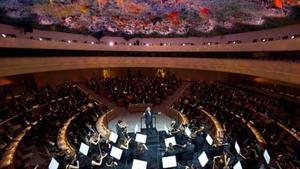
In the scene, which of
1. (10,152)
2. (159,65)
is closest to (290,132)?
(10,152)

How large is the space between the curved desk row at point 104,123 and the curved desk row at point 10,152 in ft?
12.4

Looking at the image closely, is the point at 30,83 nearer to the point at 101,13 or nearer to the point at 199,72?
the point at 101,13

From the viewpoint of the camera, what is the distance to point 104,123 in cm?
1894

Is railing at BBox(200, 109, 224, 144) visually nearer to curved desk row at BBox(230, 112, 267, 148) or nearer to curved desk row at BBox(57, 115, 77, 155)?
curved desk row at BBox(230, 112, 267, 148)

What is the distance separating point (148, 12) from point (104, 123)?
24.8 ft

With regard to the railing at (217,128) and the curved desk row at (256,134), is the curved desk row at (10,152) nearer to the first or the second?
the railing at (217,128)

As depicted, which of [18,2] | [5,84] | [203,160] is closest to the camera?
[203,160]

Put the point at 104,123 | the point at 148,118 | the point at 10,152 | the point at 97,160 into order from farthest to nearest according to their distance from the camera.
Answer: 1. the point at 104,123
2. the point at 148,118
3. the point at 10,152
4. the point at 97,160

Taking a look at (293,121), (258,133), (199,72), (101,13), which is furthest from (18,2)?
(199,72)

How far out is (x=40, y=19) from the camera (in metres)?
21.6

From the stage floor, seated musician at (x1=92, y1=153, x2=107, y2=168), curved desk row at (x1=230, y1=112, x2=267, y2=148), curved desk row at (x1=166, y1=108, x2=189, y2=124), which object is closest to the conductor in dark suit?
the stage floor

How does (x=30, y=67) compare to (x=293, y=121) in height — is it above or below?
above

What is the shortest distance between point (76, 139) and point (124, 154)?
2806mm

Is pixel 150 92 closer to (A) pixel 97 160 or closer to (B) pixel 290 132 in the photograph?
(B) pixel 290 132
